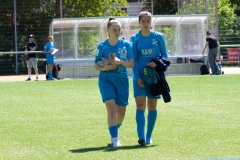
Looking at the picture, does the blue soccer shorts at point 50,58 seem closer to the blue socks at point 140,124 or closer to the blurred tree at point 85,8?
the blurred tree at point 85,8

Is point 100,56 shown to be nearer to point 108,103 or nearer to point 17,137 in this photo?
point 108,103

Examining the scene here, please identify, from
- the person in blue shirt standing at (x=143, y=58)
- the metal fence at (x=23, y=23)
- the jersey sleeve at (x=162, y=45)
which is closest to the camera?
the person in blue shirt standing at (x=143, y=58)

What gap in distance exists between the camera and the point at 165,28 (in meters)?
30.4

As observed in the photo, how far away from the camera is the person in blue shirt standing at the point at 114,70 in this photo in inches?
343

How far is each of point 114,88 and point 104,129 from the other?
1986mm

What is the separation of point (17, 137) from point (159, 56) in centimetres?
266

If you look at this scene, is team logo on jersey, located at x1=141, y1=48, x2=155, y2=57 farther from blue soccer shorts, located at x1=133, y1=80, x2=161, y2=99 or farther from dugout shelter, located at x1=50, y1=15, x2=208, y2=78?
dugout shelter, located at x1=50, y1=15, x2=208, y2=78

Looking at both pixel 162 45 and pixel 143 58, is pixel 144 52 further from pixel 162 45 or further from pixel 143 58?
pixel 162 45

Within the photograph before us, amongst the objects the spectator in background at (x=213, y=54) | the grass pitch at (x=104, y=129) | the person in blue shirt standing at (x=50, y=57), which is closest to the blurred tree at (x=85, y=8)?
the person in blue shirt standing at (x=50, y=57)

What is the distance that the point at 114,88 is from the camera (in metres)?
8.88

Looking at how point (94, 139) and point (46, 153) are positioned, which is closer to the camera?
point (46, 153)

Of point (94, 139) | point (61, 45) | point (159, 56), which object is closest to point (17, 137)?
point (94, 139)

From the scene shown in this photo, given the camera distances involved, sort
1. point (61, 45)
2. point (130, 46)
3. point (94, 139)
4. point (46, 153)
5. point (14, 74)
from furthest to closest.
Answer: point (14, 74), point (61, 45), point (94, 139), point (130, 46), point (46, 153)

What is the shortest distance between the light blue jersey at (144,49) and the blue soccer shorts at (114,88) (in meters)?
0.24
